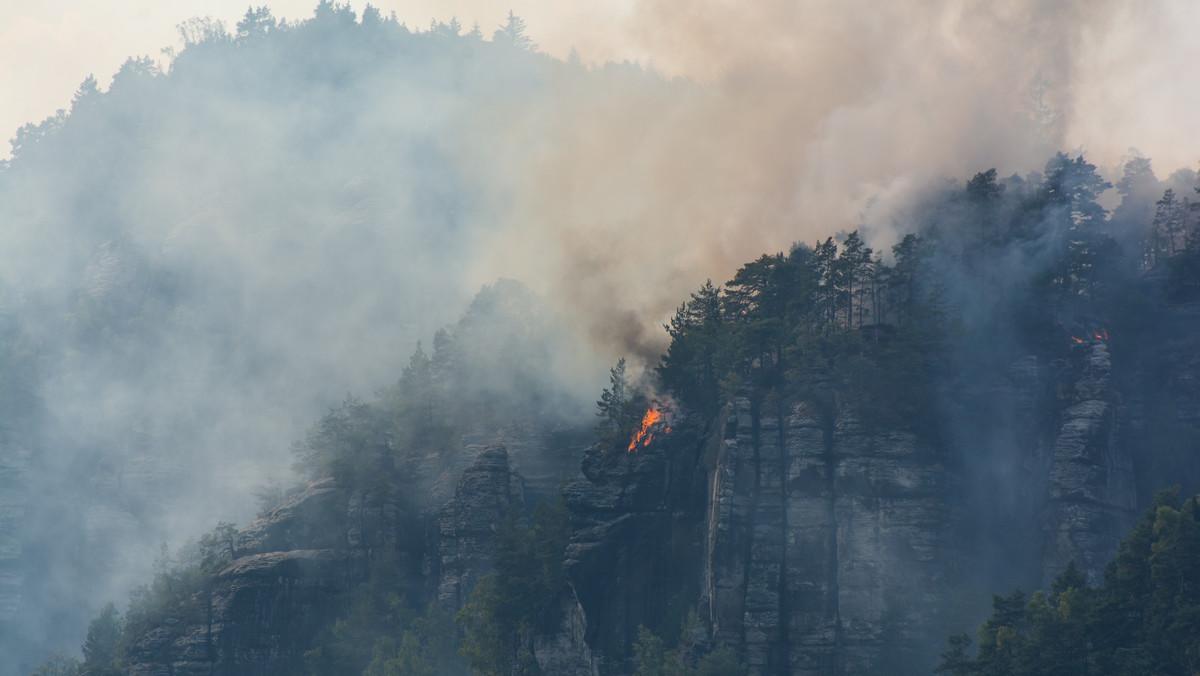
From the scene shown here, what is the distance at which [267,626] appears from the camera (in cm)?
11662

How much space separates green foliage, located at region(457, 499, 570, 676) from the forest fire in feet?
28.5

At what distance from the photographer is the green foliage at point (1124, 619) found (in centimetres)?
6988

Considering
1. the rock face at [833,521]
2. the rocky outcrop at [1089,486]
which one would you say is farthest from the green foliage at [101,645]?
the rocky outcrop at [1089,486]

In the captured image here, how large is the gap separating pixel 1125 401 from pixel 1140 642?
2929 centimetres

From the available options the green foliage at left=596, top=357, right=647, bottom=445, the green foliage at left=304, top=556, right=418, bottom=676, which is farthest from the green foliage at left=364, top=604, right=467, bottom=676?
the green foliage at left=596, top=357, right=647, bottom=445

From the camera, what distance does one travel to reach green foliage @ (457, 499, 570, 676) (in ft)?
342

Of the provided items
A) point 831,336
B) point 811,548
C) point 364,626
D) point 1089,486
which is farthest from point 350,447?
point 1089,486

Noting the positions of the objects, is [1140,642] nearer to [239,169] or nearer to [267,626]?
[267,626]

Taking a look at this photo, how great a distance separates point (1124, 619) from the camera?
73.2 metres

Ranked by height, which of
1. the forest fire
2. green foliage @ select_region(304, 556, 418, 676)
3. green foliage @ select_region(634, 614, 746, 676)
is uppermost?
the forest fire

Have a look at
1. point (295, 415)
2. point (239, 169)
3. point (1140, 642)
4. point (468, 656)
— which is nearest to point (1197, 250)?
point (1140, 642)

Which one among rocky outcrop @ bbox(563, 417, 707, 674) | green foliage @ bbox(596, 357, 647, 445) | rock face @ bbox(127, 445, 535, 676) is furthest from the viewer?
rock face @ bbox(127, 445, 535, 676)

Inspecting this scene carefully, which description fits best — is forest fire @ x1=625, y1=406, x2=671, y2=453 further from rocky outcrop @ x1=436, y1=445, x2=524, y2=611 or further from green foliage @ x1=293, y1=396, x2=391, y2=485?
green foliage @ x1=293, y1=396, x2=391, y2=485

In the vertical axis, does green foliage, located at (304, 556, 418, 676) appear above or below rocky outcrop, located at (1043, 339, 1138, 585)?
below
